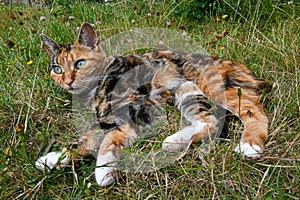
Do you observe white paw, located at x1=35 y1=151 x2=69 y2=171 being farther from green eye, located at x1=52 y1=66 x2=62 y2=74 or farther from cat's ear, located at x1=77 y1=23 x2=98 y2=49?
cat's ear, located at x1=77 y1=23 x2=98 y2=49

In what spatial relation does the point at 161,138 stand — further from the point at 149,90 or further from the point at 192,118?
the point at 149,90

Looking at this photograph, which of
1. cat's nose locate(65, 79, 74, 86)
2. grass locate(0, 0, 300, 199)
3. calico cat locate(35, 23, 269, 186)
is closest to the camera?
grass locate(0, 0, 300, 199)

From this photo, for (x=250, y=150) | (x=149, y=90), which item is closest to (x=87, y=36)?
(x=149, y=90)

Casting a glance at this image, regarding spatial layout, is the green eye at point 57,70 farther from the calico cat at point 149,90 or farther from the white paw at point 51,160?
the white paw at point 51,160

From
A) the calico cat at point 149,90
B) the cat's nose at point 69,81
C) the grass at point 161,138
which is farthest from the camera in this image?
the cat's nose at point 69,81

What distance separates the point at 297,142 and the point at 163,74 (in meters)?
0.90

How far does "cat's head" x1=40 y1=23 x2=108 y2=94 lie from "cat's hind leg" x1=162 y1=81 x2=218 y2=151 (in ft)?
1.82

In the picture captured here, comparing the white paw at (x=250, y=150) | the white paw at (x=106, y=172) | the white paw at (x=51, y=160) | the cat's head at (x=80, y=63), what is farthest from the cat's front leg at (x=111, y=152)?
the white paw at (x=250, y=150)

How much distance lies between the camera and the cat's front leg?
1.39m

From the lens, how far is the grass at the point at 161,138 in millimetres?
1312

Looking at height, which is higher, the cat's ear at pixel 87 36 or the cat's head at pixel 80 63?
the cat's ear at pixel 87 36

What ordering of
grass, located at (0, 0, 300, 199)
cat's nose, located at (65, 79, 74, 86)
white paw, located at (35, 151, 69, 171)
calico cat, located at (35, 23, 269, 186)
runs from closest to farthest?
grass, located at (0, 0, 300, 199) < white paw, located at (35, 151, 69, 171) < calico cat, located at (35, 23, 269, 186) < cat's nose, located at (65, 79, 74, 86)

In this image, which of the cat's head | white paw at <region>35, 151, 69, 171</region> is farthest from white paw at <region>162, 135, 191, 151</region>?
the cat's head

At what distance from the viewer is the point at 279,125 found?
5.19ft
